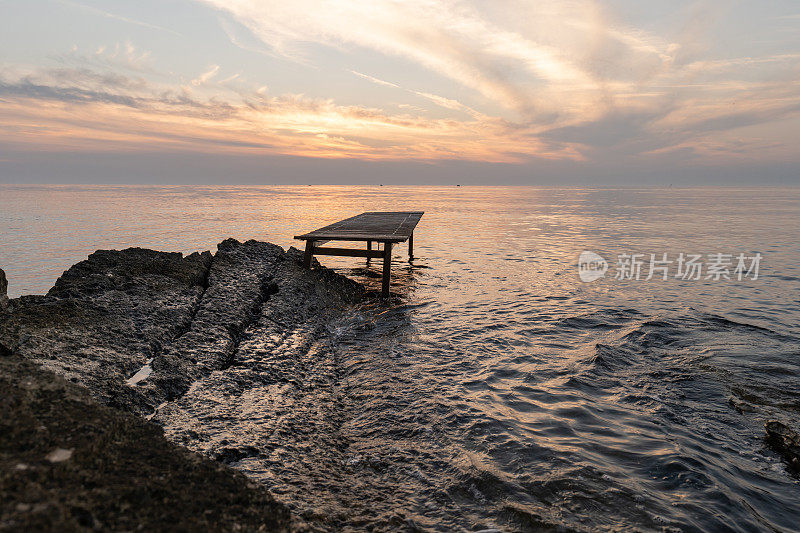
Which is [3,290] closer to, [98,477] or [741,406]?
[98,477]

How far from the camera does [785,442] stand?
509 centimetres

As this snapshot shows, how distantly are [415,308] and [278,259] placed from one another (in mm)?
4542

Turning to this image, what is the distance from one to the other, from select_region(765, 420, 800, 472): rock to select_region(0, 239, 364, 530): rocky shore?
6.09 m

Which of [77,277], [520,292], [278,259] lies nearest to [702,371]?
[520,292]

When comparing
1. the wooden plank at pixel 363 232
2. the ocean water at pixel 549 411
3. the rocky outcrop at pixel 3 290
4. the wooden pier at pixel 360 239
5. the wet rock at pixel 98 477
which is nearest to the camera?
the wet rock at pixel 98 477

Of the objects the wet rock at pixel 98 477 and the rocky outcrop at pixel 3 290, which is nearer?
the wet rock at pixel 98 477

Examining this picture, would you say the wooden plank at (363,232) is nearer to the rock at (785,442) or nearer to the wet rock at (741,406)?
the wet rock at (741,406)

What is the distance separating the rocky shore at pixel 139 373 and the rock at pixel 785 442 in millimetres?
6089

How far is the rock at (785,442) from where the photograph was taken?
193 inches

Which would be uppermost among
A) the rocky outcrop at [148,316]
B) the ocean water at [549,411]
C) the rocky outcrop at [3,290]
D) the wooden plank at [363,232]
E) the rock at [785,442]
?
the wooden plank at [363,232]

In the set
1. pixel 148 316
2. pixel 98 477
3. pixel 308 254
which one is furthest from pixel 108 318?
pixel 308 254

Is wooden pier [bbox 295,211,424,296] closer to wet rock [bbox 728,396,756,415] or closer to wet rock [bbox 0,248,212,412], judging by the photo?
wet rock [bbox 0,248,212,412]

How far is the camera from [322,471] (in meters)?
4.46

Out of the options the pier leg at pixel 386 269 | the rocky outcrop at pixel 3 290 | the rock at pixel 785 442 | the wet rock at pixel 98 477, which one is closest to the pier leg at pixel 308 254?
the pier leg at pixel 386 269
